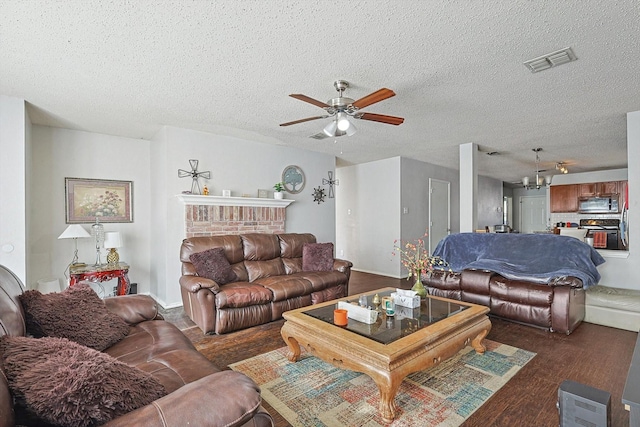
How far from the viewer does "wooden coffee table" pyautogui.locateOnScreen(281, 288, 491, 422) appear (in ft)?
5.96

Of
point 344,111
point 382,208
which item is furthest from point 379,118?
point 382,208

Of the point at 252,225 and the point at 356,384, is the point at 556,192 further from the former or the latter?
the point at 356,384

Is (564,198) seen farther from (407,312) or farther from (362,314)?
(362,314)

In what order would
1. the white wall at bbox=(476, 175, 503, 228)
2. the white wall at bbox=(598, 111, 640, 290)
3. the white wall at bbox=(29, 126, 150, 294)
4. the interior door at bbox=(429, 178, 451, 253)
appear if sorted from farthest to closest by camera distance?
the white wall at bbox=(476, 175, 503, 228) → the interior door at bbox=(429, 178, 451, 253) → the white wall at bbox=(29, 126, 150, 294) → the white wall at bbox=(598, 111, 640, 290)

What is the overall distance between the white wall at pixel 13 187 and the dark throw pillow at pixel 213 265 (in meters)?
1.66

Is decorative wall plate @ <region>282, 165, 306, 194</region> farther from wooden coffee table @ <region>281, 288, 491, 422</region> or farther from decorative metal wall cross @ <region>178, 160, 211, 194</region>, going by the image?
wooden coffee table @ <region>281, 288, 491, 422</region>

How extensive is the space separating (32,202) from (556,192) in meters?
11.3

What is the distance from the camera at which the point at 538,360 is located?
8.50ft

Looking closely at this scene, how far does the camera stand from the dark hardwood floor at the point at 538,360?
189 centimetres

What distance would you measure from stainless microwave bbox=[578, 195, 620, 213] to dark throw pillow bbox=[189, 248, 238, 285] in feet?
30.0

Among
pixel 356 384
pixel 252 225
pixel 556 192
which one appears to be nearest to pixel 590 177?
pixel 556 192

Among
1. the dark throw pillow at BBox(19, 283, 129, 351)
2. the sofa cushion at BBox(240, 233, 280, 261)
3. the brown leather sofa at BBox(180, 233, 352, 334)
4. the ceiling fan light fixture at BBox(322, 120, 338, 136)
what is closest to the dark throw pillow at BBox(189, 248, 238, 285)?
the brown leather sofa at BBox(180, 233, 352, 334)

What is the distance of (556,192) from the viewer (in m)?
8.89

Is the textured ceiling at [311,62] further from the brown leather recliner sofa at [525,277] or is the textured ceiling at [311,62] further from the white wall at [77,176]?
the brown leather recliner sofa at [525,277]
